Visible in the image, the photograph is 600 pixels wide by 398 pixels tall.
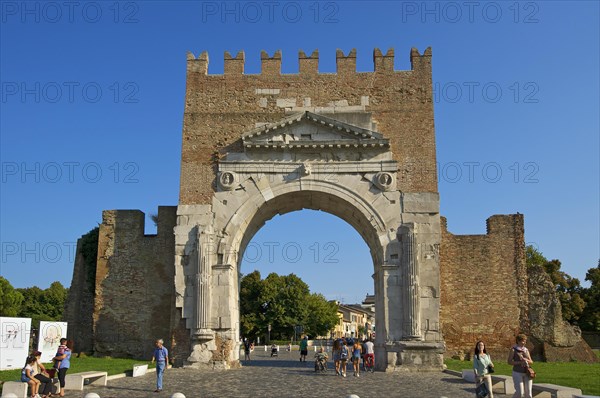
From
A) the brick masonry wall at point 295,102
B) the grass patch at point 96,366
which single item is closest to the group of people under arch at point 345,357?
the grass patch at point 96,366

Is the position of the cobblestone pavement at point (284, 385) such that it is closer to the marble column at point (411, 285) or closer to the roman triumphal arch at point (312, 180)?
the marble column at point (411, 285)

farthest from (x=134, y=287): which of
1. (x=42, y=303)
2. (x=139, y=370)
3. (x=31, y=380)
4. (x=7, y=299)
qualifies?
(x=42, y=303)

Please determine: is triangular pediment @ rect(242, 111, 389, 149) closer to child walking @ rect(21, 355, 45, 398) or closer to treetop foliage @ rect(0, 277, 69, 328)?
child walking @ rect(21, 355, 45, 398)

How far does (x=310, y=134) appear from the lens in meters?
19.2

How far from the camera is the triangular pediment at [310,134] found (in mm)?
18875

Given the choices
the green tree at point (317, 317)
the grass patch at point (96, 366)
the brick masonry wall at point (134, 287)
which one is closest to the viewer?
the grass patch at point (96, 366)

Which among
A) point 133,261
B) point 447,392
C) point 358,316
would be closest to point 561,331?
point 447,392

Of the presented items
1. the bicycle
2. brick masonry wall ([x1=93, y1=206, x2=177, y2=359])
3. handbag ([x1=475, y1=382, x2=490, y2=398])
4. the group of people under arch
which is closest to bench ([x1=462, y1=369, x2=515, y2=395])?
handbag ([x1=475, y1=382, x2=490, y2=398])

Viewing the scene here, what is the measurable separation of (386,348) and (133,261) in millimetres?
9139

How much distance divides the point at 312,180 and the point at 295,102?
281cm

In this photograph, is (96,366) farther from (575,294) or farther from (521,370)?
(575,294)

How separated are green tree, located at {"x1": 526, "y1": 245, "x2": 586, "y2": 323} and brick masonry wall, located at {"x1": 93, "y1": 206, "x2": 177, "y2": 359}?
28.0 meters

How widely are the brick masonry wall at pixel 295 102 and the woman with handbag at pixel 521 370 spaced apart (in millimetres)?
10342

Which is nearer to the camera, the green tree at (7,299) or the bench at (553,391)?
the bench at (553,391)
